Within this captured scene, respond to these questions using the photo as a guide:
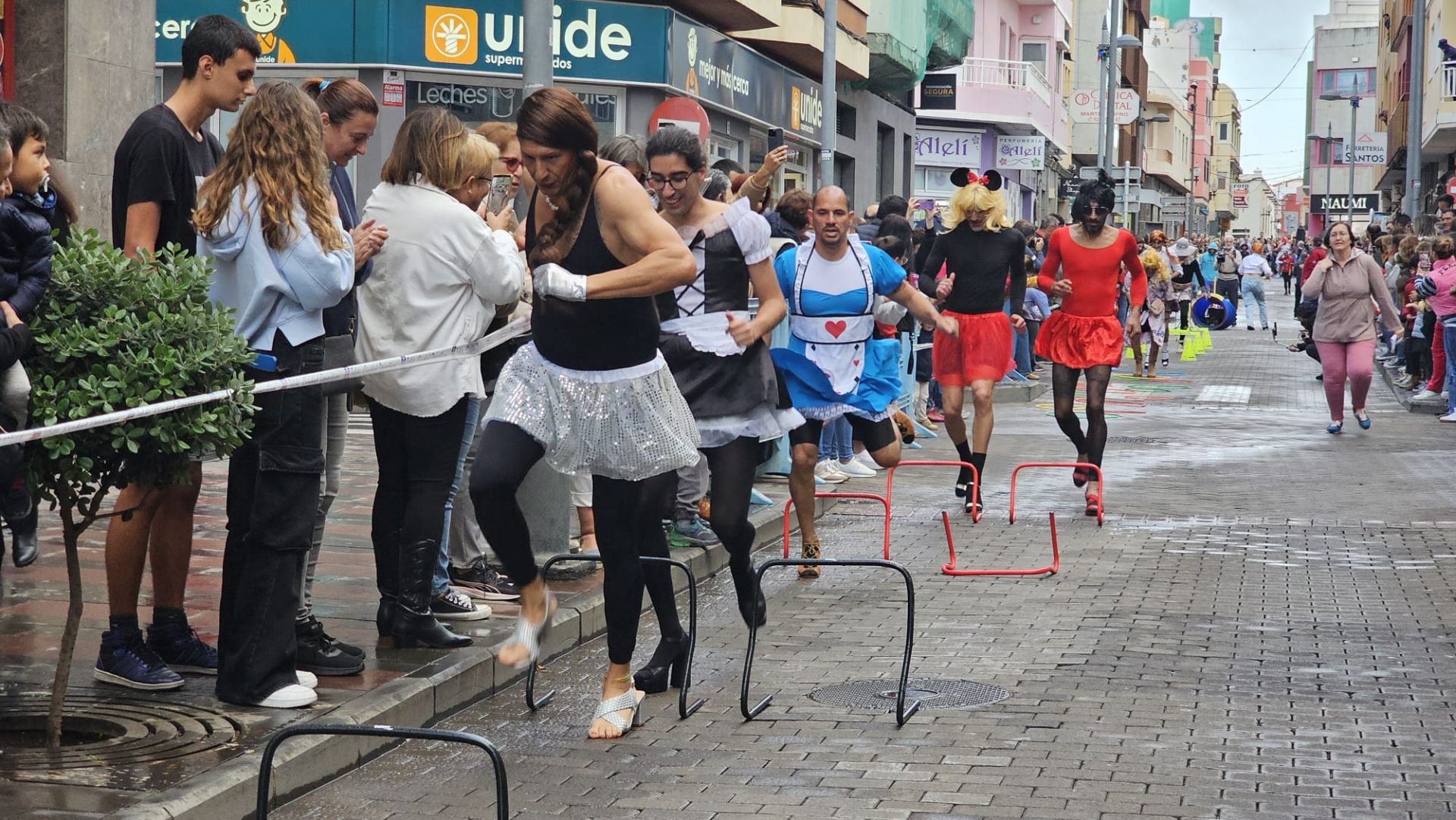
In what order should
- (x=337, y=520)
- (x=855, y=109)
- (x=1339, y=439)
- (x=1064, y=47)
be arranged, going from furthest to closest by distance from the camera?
(x=1064, y=47) → (x=855, y=109) → (x=1339, y=439) → (x=337, y=520)

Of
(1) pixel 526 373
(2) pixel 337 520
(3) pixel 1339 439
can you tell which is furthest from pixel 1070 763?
(3) pixel 1339 439

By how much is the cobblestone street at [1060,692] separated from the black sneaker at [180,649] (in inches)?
34.3

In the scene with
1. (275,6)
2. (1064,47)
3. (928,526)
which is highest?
(1064,47)

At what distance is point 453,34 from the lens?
69.7ft

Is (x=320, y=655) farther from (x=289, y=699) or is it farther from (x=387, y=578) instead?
(x=387, y=578)

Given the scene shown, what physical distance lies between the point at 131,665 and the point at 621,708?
1567mm

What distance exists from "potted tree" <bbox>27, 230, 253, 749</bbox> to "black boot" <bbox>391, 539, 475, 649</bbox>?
136 centimetres

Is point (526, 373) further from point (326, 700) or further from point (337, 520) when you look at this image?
point (337, 520)

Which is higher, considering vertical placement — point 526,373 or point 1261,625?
point 526,373

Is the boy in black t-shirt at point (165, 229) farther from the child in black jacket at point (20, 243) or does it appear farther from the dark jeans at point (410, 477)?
the dark jeans at point (410, 477)

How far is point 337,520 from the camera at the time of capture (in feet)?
32.0

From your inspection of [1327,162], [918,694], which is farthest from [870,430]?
[1327,162]

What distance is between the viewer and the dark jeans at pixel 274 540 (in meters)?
5.71

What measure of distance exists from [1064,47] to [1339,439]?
139 feet
